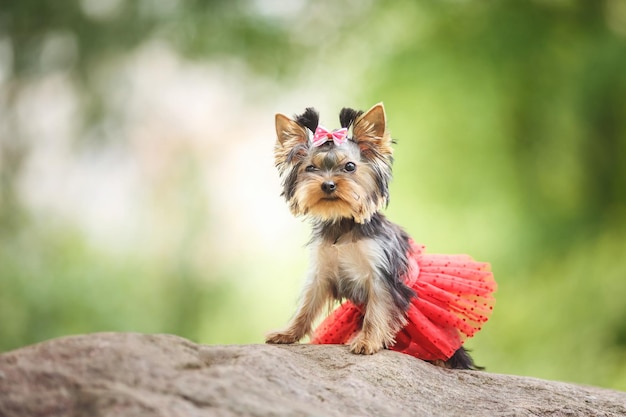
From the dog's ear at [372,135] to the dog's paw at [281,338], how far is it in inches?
42.9

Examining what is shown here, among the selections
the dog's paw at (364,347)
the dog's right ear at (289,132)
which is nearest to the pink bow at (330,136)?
the dog's right ear at (289,132)

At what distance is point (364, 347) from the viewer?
3873mm

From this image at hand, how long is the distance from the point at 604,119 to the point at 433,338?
15.0 feet

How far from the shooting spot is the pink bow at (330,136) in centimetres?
403

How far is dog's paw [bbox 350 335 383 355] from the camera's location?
12.7 feet

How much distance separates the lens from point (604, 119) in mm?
7715

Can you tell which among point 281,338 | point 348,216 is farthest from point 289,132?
point 281,338

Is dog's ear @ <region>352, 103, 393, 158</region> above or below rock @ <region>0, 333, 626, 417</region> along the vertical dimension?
above

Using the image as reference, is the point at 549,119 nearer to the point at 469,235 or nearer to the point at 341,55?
the point at 469,235

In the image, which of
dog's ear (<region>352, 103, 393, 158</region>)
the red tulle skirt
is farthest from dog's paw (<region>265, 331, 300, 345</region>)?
dog's ear (<region>352, 103, 393, 158</region>)

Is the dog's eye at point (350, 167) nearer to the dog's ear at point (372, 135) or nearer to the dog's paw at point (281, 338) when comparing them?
the dog's ear at point (372, 135)

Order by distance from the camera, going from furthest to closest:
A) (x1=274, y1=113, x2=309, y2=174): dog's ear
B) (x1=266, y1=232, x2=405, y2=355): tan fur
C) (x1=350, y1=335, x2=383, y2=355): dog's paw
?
(x1=274, y1=113, x2=309, y2=174): dog's ear
(x1=266, y1=232, x2=405, y2=355): tan fur
(x1=350, y1=335, x2=383, y2=355): dog's paw

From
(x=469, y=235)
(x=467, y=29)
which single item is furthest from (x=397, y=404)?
(x=467, y=29)

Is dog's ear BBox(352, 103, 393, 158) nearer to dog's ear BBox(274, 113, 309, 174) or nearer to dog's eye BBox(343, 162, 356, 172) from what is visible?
dog's eye BBox(343, 162, 356, 172)
